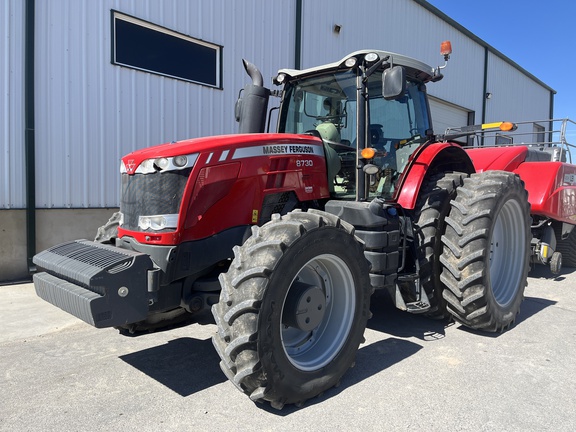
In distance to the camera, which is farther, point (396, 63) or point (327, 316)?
point (396, 63)

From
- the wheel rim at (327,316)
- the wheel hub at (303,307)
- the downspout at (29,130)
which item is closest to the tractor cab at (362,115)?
the wheel rim at (327,316)

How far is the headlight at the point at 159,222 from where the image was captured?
9.77 ft

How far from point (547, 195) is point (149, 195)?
5.52m

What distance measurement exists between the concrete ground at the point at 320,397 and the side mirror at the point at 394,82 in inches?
81.9

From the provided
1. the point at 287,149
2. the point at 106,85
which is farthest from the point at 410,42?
the point at 287,149

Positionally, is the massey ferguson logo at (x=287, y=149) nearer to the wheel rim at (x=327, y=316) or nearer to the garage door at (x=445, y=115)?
the wheel rim at (x=327, y=316)

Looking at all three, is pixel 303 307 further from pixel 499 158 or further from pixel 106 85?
pixel 106 85

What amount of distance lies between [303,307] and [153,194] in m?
1.27

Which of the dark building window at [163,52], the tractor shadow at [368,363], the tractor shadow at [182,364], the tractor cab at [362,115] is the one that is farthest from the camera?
the dark building window at [163,52]

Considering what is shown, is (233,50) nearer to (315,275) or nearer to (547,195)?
(547,195)

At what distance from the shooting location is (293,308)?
2.85 metres

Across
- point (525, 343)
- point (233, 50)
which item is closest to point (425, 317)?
point (525, 343)

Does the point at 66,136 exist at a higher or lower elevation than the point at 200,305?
higher

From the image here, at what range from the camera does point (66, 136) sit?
657 cm
